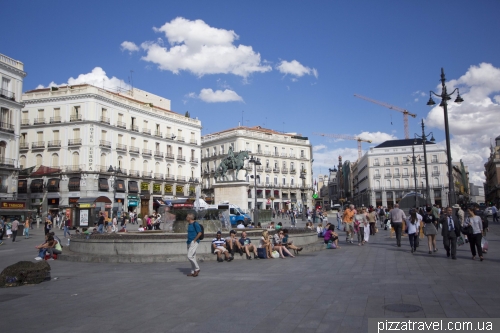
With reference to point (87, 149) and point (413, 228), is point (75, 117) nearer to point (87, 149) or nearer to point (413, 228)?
point (87, 149)

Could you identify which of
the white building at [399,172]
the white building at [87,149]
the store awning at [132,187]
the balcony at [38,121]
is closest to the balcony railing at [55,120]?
the white building at [87,149]

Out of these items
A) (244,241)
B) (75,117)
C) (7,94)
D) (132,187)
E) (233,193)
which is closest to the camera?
(244,241)

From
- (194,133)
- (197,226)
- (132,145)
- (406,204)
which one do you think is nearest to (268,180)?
(194,133)

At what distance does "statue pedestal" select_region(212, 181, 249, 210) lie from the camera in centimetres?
3678

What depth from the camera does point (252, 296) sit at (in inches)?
301

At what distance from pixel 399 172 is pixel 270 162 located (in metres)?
28.8

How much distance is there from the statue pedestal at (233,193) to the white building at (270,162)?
37316 millimetres

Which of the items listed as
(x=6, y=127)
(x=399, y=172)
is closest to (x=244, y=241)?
(x=6, y=127)

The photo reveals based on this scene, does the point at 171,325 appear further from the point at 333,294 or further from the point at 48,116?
the point at 48,116

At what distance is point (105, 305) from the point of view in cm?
724

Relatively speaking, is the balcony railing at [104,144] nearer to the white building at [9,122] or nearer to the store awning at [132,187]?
the store awning at [132,187]

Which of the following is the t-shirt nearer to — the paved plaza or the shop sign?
the paved plaza

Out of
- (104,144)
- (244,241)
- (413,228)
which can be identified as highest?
(104,144)

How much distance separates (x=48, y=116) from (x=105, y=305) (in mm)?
52078
